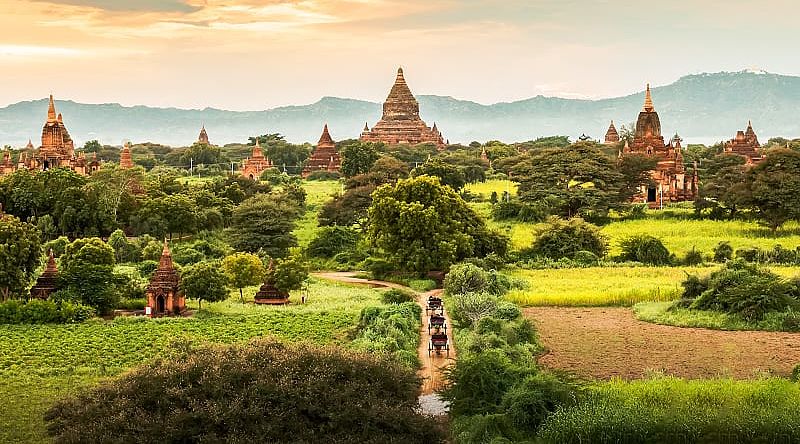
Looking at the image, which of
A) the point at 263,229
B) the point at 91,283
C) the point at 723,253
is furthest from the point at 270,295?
the point at 723,253

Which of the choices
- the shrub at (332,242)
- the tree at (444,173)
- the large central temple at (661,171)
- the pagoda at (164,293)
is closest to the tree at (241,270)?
the pagoda at (164,293)

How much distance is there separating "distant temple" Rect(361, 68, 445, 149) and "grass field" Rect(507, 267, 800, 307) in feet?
223

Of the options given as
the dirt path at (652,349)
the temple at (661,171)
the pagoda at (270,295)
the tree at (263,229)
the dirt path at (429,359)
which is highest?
the temple at (661,171)

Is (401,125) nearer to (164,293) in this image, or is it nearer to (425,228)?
(425,228)

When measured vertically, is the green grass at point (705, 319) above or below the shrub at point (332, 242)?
below

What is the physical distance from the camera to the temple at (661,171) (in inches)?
2484

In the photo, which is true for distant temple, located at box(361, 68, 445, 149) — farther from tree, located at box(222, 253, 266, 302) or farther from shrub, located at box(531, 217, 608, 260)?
tree, located at box(222, 253, 266, 302)

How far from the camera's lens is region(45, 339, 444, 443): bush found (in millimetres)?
19328

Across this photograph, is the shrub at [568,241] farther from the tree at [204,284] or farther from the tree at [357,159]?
the tree at [357,159]

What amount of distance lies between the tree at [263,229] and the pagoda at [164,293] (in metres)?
11.7

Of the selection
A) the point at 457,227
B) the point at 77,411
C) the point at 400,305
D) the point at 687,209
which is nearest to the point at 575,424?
the point at 77,411

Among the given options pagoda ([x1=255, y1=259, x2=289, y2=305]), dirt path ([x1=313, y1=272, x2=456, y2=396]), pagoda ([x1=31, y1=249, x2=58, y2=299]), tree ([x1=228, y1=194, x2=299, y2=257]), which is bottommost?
dirt path ([x1=313, y1=272, x2=456, y2=396])

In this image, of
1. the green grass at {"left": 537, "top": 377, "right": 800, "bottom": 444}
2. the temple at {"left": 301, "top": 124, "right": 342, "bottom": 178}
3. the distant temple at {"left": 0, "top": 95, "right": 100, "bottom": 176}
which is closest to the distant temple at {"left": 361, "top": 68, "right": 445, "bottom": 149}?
the temple at {"left": 301, "top": 124, "right": 342, "bottom": 178}

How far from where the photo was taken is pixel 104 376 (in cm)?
2661
